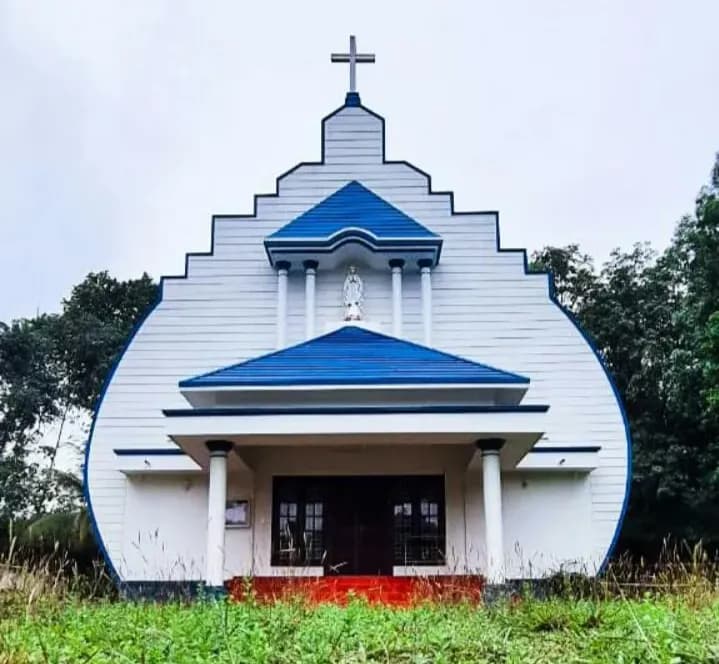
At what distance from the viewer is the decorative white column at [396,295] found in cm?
1267

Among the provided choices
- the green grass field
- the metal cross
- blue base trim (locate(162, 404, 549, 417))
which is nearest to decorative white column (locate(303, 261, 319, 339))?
blue base trim (locate(162, 404, 549, 417))

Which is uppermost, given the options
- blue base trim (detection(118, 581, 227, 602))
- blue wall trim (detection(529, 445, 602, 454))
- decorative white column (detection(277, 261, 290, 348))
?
decorative white column (detection(277, 261, 290, 348))

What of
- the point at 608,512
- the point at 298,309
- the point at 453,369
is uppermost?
the point at 298,309

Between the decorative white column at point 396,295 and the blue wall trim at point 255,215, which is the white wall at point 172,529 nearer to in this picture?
the blue wall trim at point 255,215

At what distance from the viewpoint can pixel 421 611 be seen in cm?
578

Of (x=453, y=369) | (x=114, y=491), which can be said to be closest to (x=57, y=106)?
(x=114, y=491)

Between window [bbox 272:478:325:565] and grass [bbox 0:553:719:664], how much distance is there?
5.03m

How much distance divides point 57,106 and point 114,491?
→ 17.9ft

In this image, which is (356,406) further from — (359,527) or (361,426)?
(359,527)

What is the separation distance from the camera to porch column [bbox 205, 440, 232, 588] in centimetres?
925

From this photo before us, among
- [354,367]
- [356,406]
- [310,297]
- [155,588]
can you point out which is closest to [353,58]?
[310,297]

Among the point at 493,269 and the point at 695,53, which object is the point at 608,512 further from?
the point at 695,53

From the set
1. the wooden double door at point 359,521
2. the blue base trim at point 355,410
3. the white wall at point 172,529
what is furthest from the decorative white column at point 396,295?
the blue base trim at point 355,410

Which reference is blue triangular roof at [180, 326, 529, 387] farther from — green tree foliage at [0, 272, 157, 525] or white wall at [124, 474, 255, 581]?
green tree foliage at [0, 272, 157, 525]
